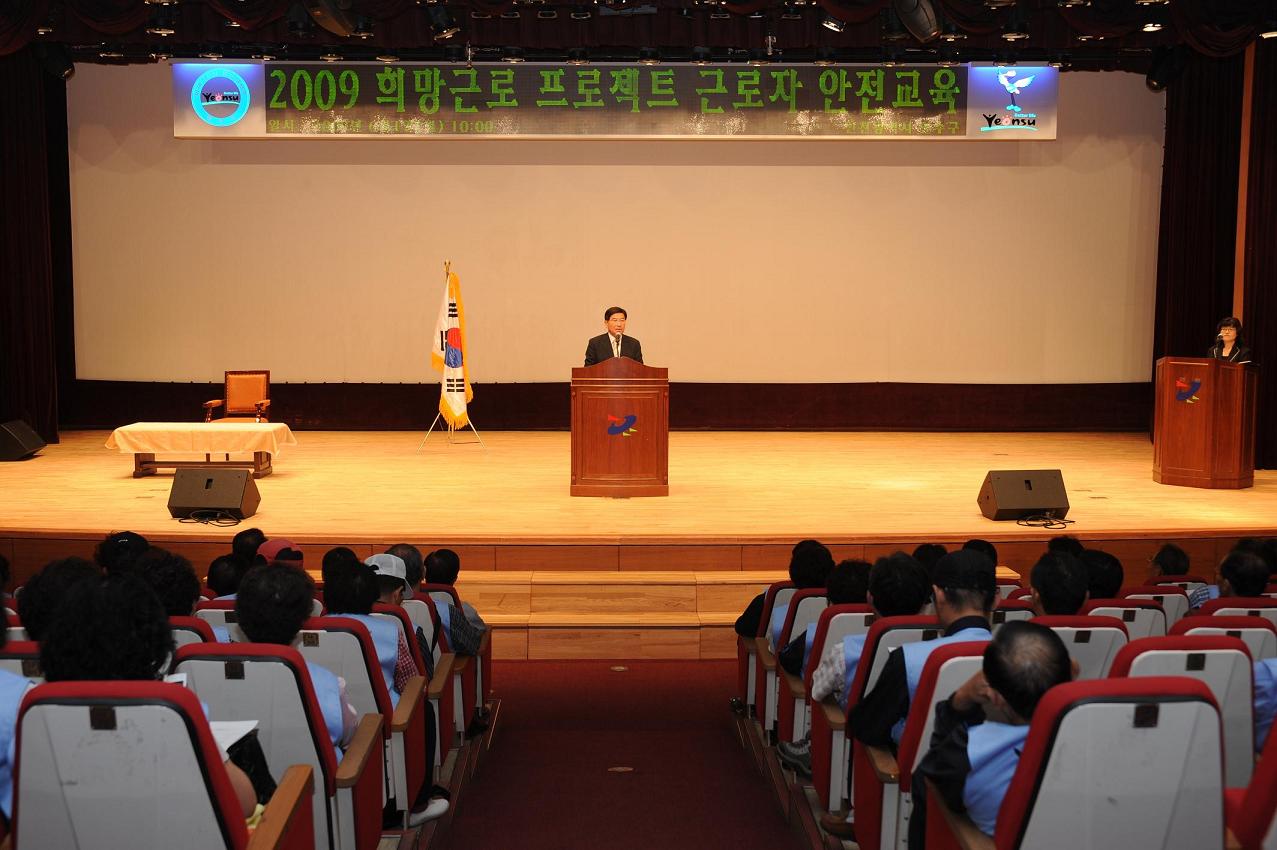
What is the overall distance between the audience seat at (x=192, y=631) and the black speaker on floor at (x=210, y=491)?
4165 millimetres

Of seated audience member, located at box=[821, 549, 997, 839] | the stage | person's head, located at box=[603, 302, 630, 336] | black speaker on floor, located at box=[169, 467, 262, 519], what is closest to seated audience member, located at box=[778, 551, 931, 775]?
seated audience member, located at box=[821, 549, 997, 839]

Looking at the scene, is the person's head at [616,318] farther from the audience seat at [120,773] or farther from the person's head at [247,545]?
the audience seat at [120,773]

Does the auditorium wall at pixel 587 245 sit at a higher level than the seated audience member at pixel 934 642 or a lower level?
higher

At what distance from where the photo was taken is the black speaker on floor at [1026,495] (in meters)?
7.34

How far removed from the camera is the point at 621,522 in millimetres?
7227

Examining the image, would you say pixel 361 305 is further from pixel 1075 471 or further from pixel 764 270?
pixel 1075 471

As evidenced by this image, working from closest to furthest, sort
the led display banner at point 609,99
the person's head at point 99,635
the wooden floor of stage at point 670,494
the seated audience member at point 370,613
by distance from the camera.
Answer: the person's head at point 99,635 → the seated audience member at point 370,613 → the wooden floor of stage at point 670,494 → the led display banner at point 609,99

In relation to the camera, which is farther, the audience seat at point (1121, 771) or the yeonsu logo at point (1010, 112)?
the yeonsu logo at point (1010, 112)

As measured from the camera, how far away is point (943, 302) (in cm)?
1200

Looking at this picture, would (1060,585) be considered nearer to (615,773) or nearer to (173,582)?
(615,773)

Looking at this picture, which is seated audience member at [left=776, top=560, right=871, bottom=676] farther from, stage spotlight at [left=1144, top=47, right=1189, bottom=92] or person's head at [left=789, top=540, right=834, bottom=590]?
stage spotlight at [left=1144, top=47, right=1189, bottom=92]

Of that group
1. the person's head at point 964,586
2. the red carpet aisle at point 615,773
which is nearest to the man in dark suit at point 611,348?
the red carpet aisle at point 615,773

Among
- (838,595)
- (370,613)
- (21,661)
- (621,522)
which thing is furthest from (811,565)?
(621,522)

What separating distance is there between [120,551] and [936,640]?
2.79 metres
